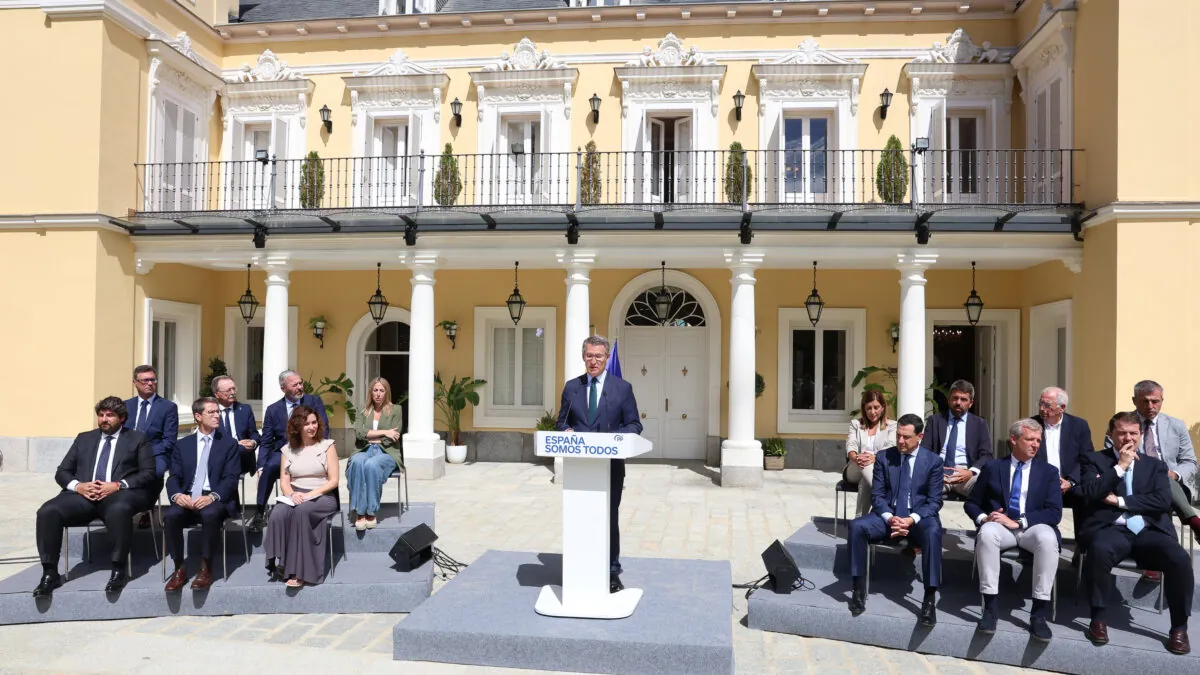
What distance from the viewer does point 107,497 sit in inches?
231

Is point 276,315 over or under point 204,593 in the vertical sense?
over

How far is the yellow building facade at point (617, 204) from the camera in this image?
428 inches

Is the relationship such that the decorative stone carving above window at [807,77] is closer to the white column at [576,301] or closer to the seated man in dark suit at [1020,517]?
the white column at [576,301]

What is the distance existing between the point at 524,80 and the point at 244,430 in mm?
8445

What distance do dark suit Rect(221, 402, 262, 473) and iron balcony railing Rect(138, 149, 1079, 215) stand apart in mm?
5435

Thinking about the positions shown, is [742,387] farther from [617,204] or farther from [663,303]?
[617,204]

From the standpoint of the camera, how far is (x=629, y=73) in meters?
13.3

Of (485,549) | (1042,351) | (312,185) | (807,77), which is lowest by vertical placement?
(485,549)

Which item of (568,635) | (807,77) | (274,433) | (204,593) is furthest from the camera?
(807,77)

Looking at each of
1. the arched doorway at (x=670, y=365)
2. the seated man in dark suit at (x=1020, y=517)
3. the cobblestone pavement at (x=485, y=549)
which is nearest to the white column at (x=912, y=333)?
the cobblestone pavement at (x=485, y=549)

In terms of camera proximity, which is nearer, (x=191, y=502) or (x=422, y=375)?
(x=191, y=502)

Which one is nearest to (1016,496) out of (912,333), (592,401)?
(592,401)

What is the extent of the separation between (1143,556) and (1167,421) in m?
1.77

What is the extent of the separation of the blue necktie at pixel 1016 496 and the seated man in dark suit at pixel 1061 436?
58 centimetres
